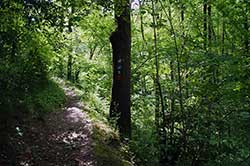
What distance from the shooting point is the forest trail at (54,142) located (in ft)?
23.3

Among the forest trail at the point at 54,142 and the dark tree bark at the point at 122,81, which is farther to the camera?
the dark tree bark at the point at 122,81

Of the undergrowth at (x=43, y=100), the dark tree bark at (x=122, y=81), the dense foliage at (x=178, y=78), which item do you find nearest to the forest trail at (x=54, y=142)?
the undergrowth at (x=43, y=100)

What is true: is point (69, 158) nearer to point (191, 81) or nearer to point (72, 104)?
point (191, 81)

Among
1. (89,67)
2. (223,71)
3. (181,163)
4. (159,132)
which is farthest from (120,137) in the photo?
(89,67)

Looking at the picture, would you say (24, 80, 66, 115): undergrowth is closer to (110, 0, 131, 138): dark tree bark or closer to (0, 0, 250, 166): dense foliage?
(0, 0, 250, 166): dense foliage

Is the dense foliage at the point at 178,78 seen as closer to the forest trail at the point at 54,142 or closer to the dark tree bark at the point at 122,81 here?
the dark tree bark at the point at 122,81

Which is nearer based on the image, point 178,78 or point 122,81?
point 178,78

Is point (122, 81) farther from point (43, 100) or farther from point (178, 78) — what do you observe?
point (43, 100)

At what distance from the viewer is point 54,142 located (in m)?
8.31

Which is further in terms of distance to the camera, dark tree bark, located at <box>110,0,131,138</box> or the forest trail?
dark tree bark, located at <box>110,0,131,138</box>

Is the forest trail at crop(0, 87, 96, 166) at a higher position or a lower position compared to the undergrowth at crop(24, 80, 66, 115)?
lower

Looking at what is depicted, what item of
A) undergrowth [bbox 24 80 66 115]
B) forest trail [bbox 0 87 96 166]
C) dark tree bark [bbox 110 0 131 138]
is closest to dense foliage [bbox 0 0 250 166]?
undergrowth [bbox 24 80 66 115]

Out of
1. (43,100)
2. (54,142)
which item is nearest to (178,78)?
(54,142)

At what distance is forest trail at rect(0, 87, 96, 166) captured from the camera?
23.3 feet
